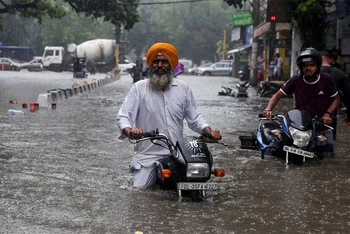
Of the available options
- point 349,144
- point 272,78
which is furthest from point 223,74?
point 349,144

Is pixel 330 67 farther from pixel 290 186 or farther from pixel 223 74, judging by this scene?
pixel 223 74

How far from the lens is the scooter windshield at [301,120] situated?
9688 millimetres

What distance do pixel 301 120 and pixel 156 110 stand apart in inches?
105

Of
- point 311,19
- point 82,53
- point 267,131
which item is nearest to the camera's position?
point 267,131

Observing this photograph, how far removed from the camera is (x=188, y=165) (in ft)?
22.9

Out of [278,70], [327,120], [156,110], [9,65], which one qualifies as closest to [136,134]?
[156,110]

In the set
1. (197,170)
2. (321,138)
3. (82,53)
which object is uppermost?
(197,170)

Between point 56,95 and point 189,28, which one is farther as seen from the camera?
point 189,28

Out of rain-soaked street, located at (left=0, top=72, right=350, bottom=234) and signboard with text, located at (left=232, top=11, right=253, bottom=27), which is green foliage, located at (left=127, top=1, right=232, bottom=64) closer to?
signboard with text, located at (left=232, top=11, right=253, bottom=27)

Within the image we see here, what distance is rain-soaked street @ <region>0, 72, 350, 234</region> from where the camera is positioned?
247 inches

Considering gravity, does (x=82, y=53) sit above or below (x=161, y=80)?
below

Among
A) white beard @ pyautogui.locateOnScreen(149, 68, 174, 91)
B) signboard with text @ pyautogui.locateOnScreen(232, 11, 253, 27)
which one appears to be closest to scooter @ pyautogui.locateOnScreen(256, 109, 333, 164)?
white beard @ pyautogui.locateOnScreen(149, 68, 174, 91)

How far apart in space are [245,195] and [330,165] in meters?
2.72

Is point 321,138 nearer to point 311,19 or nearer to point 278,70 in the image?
point 311,19
